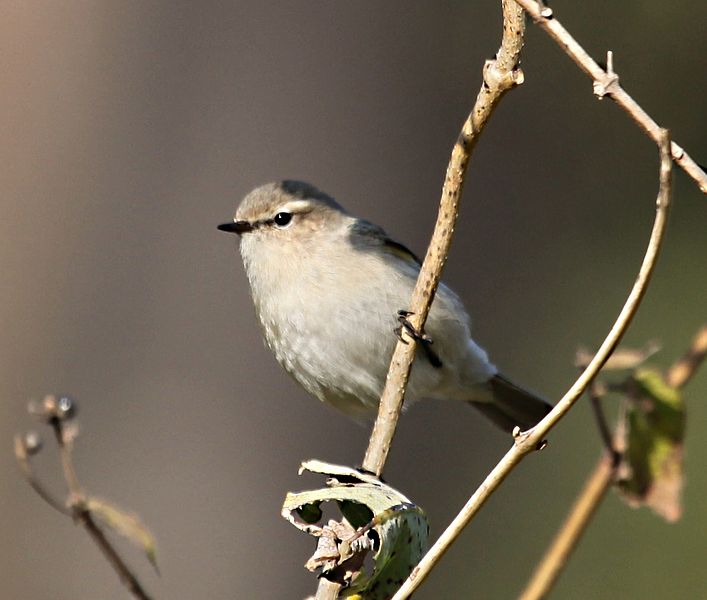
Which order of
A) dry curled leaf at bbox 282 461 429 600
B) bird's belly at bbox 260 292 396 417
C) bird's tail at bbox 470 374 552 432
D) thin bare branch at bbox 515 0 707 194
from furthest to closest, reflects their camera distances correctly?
bird's tail at bbox 470 374 552 432
bird's belly at bbox 260 292 396 417
dry curled leaf at bbox 282 461 429 600
thin bare branch at bbox 515 0 707 194

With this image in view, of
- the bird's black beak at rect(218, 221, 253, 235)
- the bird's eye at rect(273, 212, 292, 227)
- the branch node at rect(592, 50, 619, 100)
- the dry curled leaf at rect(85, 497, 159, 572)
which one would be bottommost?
the dry curled leaf at rect(85, 497, 159, 572)

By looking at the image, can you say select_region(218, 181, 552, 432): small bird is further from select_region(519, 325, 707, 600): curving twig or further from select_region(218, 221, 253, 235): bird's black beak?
select_region(519, 325, 707, 600): curving twig

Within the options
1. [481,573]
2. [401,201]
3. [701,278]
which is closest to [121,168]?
[401,201]

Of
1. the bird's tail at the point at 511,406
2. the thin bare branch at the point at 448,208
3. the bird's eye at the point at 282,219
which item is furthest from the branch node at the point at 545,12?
the bird's tail at the point at 511,406

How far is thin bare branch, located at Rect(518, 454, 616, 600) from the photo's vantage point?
6.65ft

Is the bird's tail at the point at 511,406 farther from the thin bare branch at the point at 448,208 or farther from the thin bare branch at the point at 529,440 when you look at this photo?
the thin bare branch at the point at 529,440

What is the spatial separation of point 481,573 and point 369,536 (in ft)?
18.6

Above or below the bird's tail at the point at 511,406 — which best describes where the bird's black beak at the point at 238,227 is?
above

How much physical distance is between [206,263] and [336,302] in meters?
2.12

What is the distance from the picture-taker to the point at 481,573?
7199 millimetres

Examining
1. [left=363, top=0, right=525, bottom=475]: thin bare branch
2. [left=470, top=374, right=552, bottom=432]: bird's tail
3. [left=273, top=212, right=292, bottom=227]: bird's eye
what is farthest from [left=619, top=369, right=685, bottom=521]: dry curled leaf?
[left=470, top=374, right=552, bottom=432]: bird's tail

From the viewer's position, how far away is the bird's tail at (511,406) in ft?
14.5

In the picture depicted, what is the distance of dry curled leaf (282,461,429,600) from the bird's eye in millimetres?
2172

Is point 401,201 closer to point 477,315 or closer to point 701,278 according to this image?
point 477,315
